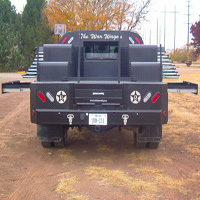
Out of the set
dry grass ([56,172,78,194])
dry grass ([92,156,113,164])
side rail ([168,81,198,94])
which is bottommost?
dry grass ([92,156,113,164])

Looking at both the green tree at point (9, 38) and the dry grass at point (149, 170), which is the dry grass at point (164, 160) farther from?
the green tree at point (9, 38)

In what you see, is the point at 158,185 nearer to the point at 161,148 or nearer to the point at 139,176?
the point at 139,176

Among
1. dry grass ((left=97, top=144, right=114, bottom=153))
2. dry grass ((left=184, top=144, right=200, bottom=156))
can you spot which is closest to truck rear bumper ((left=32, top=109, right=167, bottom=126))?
dry grass ((left=97, top=144, right=114, bottom=153))

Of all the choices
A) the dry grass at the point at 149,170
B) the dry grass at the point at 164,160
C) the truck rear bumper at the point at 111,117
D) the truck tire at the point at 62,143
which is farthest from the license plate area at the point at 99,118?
the dry grass at the point at 164,160

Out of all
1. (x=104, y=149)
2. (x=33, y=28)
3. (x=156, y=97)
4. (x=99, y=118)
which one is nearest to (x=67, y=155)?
(x=104, y=149)

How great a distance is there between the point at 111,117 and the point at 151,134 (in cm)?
99

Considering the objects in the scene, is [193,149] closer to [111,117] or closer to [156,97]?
[156,97]

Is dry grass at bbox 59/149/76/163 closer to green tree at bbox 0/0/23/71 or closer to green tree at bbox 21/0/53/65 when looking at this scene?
green tree at bbox 0/0/23/71

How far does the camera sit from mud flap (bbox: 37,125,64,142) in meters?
6.69

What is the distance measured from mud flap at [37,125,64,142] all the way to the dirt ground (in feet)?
0.99

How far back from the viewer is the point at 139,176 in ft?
18.1

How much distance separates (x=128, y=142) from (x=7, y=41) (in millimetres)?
26799

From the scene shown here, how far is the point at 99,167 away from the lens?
600 cm

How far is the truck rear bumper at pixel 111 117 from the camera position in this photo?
6070mm
